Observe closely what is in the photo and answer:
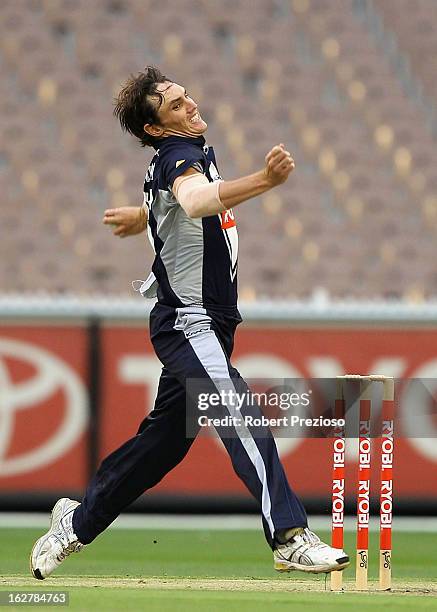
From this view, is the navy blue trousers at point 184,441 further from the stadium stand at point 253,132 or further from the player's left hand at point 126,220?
the stadium stand at point 253,132

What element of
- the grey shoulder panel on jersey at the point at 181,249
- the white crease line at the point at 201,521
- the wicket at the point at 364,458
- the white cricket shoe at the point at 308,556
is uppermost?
the grey shoulder panel on jersey at the point at 181,249

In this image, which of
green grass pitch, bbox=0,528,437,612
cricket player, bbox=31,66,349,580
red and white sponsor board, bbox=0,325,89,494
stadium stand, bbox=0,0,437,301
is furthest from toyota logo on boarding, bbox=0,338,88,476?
stadium stand, bbox=0,0,437,301

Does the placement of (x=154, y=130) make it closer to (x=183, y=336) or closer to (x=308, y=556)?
(x=183, y=336)

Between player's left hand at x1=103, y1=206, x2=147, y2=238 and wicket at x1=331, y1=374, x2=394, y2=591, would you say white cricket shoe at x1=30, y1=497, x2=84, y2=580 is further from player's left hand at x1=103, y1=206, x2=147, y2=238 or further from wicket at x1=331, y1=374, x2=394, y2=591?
player's left hand at x1=103, y1=206, x2=147, y2=238

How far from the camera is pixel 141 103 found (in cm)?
452

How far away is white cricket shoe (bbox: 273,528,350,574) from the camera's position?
13.3 feet

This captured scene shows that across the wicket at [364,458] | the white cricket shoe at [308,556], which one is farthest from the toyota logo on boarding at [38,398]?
the white cricket shoe at [308,556]

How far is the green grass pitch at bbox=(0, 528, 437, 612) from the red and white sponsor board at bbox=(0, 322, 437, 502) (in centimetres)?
43

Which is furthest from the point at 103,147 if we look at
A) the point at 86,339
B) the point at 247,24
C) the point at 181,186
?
the point at 181,186

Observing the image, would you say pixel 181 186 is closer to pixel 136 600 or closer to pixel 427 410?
pixel 136 600

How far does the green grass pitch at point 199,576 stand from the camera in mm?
4047

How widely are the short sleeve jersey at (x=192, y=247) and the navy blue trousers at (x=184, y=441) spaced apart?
59mm

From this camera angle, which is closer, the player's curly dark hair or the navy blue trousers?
the navy blue trousers

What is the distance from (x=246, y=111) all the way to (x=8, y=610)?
33.0ft
